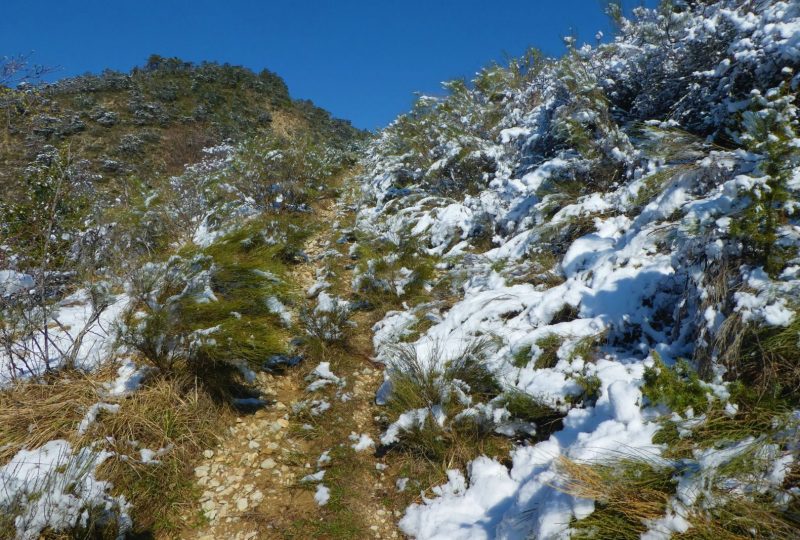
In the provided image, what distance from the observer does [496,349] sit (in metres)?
2.89

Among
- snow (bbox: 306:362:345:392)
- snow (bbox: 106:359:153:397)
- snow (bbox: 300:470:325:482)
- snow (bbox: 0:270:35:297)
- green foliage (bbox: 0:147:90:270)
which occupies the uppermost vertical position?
green foliage (bbox: 0:147:90:270)

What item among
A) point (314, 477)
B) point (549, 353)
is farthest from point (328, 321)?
point (549, 353)

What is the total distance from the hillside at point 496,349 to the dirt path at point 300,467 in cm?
2

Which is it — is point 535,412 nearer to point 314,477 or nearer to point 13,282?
point 314,477

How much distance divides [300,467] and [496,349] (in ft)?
4.92

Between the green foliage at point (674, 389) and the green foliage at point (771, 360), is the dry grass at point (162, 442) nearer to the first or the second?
the green foliage at point (674, 389)

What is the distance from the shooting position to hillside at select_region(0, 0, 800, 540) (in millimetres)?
1794

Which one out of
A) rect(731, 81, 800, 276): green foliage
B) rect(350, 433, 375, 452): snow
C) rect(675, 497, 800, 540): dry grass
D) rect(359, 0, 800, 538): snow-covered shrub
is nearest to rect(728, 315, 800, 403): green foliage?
rect(359, 0, 800, 538): snow-covered shrub

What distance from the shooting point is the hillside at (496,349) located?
5.89 feet

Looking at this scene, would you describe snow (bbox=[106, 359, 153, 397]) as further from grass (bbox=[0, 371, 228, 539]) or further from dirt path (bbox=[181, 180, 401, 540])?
dirt path (bbox=[181, 180, 401, 540])

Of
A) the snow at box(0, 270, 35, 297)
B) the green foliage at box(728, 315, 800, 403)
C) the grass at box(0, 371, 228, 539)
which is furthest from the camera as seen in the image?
the snow at box(0, 270, 35, 297)

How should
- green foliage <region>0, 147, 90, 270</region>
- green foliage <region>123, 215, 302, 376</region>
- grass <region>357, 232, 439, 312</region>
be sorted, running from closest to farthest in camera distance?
1. green foliage <region>123, 215, 302, 376</region>
2. green foliage <region>0, 147, 90, 270</region>
3. grass <region>357, 232, 439, 312</region>

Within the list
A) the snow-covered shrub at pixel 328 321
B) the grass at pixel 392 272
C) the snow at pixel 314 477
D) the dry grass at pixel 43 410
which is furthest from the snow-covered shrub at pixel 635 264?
the dry grass at pixel 43 410

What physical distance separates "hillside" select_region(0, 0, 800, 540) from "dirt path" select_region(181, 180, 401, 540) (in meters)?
0.02
